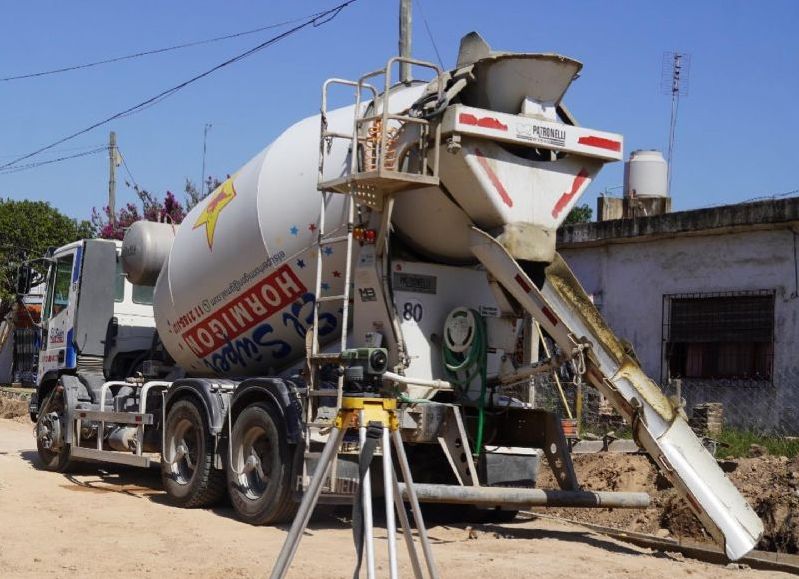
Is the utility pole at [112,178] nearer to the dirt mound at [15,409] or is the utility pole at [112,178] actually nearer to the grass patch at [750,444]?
the dirt mound at [15,409]

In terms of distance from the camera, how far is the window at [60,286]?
46.5ft

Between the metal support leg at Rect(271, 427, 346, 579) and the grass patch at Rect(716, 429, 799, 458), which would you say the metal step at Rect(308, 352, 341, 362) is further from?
the grass patch at Rect(716, 429, 799, 458)

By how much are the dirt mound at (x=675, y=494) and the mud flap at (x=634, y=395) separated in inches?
34.7

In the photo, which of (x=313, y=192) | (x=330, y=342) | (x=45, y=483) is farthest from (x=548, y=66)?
(x=45, y=483)

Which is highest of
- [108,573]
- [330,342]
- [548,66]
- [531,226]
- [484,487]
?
[548,66]

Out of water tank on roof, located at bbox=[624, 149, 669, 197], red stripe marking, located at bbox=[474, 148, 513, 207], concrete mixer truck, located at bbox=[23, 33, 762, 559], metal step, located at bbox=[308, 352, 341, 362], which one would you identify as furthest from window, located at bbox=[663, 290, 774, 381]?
metal step, located at bbox=[308, 352, 341, 362]

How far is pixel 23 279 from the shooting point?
48.2 ft

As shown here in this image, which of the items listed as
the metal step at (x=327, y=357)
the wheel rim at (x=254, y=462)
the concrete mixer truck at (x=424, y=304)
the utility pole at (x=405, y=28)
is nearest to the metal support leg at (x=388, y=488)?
the concrete mixer truck at (x=424, y=304)

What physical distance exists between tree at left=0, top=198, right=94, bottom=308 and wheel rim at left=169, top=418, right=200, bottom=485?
24.2 metres

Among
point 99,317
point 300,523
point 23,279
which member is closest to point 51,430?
point 99,317

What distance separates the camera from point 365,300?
9508 millimetres

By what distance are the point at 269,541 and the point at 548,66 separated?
4.28 meters

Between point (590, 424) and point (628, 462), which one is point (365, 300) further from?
point (590, 424)

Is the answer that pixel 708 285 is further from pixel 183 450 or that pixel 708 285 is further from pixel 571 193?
pixel 183 450
